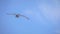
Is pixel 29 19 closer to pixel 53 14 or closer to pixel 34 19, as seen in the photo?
pixel 34 19

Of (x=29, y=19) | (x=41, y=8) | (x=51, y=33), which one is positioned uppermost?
(x=41, y=8)

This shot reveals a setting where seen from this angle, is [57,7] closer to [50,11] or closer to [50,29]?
[50,11]

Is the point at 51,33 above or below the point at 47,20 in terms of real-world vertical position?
below

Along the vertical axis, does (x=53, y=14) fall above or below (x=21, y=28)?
above

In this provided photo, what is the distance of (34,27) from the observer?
3.68 feet

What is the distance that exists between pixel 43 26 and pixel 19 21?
0.27m

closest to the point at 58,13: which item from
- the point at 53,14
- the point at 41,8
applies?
the point at 53,14

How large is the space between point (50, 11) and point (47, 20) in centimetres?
11

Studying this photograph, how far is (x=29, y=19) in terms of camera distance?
1.12 meters

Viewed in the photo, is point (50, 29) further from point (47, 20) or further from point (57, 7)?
point (57, 7)

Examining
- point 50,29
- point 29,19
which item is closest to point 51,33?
point 50,29

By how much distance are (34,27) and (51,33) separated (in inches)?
7.7

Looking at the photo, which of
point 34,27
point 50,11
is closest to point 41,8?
point 50,11

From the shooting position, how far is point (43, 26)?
1116 millimetres
